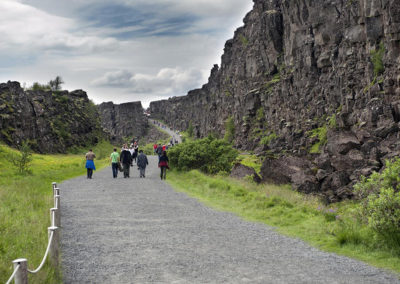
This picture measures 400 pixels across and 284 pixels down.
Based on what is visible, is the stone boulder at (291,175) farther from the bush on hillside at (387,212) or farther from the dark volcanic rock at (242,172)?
the bush on hillside at (387,212)

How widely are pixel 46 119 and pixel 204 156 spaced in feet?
191

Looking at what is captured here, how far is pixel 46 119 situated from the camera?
274ft

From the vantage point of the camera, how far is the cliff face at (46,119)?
70.5 m

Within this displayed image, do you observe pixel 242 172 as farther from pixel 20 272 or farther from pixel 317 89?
pixel 317 89

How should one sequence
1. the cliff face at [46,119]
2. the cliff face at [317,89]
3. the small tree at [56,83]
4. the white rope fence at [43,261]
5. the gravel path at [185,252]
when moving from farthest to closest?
the small tree at [56,83] < the cliff face at [46,119] < the cliff face at [317,89] < the gravel path at [185,252] < the white rope fence at [43,261]

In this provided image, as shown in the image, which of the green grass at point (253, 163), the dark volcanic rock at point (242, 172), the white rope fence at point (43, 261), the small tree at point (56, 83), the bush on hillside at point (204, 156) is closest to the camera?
the white rope fence at point (43, 261)

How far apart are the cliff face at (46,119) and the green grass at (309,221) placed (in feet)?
185

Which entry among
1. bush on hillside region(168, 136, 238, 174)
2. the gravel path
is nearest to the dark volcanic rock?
bush on hillside region(168, 136, 238, 174)

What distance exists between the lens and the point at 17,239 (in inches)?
374

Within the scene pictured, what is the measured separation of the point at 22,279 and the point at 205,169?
30249 mm

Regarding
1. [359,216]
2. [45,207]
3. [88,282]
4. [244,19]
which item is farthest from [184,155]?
[244,19]

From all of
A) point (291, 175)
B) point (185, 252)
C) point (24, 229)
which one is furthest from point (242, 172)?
point (185, 252)

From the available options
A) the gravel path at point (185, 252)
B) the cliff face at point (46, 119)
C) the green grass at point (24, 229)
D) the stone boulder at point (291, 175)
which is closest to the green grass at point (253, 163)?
the stone boulder at point (291, 175)

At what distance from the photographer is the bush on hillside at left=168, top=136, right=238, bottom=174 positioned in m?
34.6
